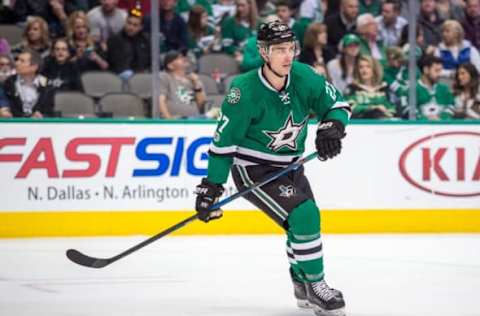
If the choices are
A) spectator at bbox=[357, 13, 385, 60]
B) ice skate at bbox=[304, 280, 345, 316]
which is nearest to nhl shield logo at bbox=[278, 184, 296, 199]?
ice skate at bbox=[304, 280, 345, 316]

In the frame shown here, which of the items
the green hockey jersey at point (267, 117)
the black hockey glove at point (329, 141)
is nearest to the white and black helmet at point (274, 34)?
the green hockey jersey at point (267, 117)

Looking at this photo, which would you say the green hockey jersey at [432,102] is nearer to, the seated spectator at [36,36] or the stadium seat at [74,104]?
the stadium seat at [74,104]

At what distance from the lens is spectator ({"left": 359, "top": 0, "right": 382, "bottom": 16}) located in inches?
333

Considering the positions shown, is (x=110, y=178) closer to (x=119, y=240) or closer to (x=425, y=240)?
(x=119, y=240)

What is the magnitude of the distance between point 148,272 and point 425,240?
2.33m

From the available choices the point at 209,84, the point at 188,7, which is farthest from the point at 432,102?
the point at 188,7

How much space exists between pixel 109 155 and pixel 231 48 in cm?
150

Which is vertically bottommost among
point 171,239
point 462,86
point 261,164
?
point 171,239

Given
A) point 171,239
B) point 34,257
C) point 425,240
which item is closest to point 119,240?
point 171,239

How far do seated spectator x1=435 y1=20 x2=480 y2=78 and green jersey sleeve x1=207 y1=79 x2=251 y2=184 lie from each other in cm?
443

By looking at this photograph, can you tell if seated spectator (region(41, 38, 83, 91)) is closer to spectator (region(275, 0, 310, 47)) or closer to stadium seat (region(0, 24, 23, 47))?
stadium seat (region(0, 24, 23, 47))

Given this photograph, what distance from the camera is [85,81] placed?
774cm

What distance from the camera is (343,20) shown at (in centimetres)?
841

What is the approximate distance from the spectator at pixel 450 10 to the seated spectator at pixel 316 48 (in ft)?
3.35
